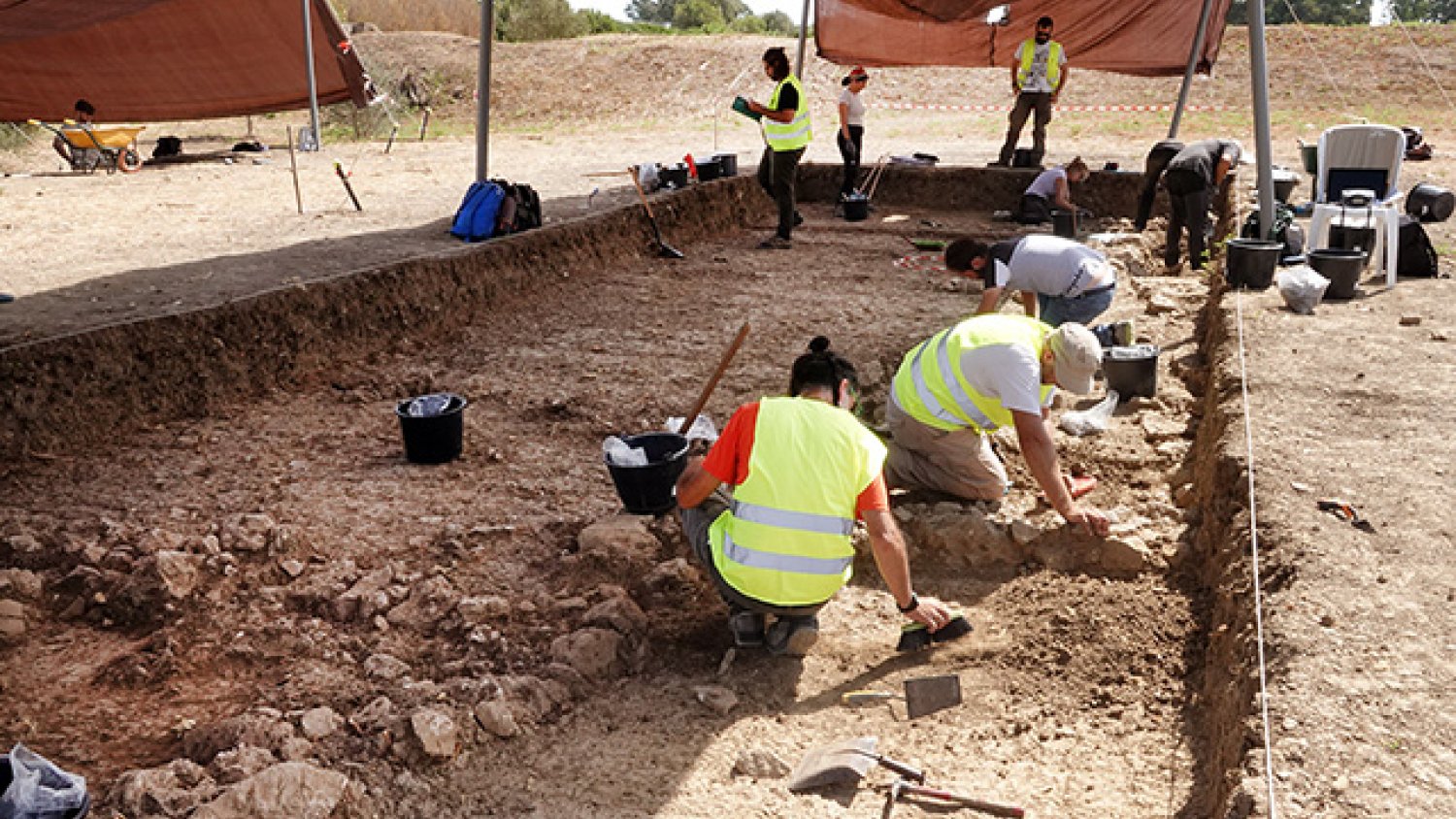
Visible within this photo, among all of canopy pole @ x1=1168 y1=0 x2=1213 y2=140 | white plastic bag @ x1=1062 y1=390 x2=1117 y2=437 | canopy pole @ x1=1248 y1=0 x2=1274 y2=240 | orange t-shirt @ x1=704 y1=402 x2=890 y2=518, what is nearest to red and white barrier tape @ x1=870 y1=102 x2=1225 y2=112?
canopy pole @ x1=1168 y1=0 x2=1213 y2=140

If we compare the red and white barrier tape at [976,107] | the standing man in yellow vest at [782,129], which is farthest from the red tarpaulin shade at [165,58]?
the red and white barrier tape at [976,107]

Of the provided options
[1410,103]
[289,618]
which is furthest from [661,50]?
[289,618]

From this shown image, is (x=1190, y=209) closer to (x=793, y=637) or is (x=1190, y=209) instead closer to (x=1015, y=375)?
(x=1015, y=375)

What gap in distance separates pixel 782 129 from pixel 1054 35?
6167 millimetres

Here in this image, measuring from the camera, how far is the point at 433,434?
5.27 metres

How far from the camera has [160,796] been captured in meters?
2.87

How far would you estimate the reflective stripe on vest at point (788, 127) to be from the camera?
9.97 m

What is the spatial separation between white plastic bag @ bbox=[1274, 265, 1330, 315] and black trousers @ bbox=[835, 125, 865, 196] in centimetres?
656

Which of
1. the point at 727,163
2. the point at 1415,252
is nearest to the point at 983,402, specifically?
the point at 1415,252

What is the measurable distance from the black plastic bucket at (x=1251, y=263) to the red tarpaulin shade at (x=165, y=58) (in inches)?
285

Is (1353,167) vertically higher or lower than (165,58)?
lower

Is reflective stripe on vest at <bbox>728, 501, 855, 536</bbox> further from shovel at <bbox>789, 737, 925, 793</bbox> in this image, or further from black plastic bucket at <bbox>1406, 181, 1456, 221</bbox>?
black plastic bucket at <bbox>1406, 181, 1456, 221</bbox>

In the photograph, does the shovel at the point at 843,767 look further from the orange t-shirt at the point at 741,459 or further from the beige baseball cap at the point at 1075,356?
the beige baseball cap at the point at 1075,356

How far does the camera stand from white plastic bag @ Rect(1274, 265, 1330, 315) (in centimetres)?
659
